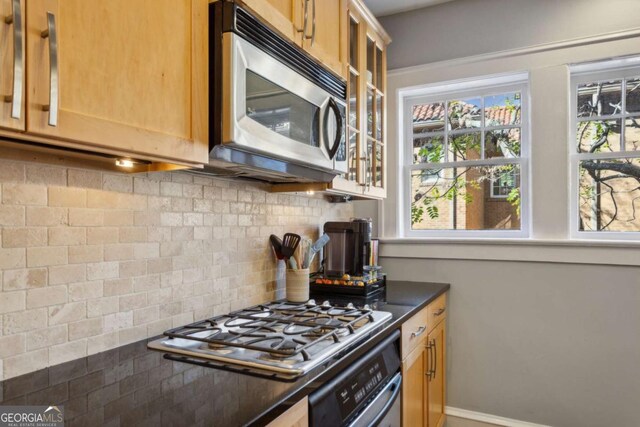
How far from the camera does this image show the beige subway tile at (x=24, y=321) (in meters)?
0.99

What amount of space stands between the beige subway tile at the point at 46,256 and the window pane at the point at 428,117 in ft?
7.26

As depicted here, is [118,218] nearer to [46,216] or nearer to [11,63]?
[46,216]

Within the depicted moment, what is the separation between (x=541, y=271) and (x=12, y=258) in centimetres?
235

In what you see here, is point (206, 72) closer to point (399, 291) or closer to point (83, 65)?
point (83, 65)

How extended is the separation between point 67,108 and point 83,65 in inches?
3.9

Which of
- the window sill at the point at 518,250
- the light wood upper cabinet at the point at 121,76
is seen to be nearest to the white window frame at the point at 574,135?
the window sill at the point at 518,250

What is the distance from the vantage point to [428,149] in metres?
2.73

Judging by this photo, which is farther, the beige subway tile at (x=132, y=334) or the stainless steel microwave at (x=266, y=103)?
the beige subway tile at (x=132, y=334)

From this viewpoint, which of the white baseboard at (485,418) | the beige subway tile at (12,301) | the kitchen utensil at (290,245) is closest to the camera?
the beige subway tile at (12,301)

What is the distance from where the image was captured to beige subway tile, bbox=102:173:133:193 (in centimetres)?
121

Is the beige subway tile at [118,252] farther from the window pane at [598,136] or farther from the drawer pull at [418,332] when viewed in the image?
the window pane at [598,136]

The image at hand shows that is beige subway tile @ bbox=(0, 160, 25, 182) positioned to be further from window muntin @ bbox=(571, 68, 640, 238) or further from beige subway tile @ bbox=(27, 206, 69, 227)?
window muntin @ bbox=(571, 68, 640, 238)

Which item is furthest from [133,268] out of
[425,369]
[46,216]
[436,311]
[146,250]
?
[436,311]

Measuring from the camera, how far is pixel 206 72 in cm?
112
